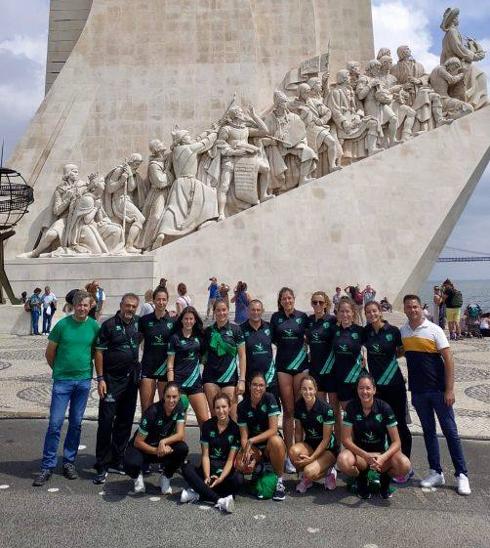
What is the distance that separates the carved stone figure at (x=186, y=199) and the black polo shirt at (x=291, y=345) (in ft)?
27.8

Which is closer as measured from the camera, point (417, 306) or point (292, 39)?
point (417, 306)

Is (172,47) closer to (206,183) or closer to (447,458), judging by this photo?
(206,183)

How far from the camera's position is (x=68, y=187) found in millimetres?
12414

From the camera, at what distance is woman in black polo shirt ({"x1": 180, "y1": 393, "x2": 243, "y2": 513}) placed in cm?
295

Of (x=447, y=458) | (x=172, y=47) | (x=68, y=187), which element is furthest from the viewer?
(x=172, y=47)

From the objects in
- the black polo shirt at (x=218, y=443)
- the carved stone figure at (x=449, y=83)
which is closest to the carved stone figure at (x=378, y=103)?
the carved stone figure at (x=449, y=83)

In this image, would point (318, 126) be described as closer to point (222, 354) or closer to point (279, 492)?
point (222, 354)

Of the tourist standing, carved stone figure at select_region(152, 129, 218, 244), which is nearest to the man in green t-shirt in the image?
the tourist standing

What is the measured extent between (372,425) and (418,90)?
11834 mm

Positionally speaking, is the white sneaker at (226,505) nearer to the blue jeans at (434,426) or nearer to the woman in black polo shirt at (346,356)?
the woman in black polo shirt at (346,356)

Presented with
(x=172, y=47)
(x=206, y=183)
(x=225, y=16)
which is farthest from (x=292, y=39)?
(x=206, y=183)

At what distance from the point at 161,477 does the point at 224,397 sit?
1.95 ft

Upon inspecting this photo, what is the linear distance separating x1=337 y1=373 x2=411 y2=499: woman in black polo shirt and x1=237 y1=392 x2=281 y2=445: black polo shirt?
0.44m

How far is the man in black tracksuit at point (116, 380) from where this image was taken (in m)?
3.43
